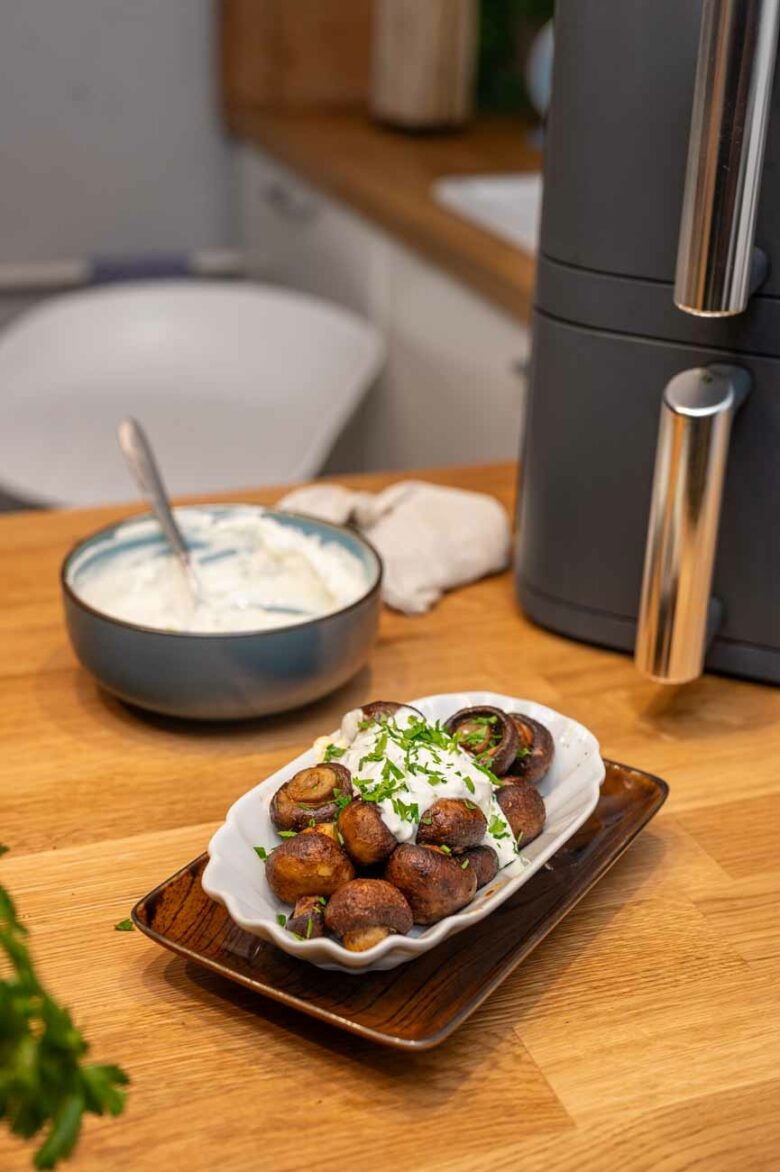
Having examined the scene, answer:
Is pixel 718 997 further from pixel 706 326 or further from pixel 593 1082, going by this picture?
pixel 706 326

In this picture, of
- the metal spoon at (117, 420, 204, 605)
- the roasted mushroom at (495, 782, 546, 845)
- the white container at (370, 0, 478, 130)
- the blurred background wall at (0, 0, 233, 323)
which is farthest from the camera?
the blurred background wall at (0, 0, 233, 323)

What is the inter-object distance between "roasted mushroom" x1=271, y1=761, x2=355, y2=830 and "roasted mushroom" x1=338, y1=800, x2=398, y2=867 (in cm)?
2

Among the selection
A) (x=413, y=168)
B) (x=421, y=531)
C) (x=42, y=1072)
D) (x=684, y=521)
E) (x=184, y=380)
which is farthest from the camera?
(x=413, y=168)

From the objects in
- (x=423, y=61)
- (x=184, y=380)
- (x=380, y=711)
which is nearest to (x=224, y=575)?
(x=380, y=711)

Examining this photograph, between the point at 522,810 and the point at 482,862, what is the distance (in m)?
0.05

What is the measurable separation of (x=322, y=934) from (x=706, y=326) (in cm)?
43

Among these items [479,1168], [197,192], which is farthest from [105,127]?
[479,1168]

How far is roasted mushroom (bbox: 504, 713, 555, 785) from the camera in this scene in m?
0.67

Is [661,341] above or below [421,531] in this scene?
above

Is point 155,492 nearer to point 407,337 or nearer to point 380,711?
point 380,711

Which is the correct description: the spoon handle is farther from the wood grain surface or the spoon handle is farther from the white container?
the wood grain surface

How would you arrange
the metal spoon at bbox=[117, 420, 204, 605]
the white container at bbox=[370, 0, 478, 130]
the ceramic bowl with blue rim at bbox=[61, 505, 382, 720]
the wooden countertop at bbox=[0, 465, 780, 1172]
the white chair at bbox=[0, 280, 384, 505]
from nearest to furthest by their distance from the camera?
the wooden countertop at bbox=[0, 465, 780, 1172] → the ceramic bowl with blue rim at bbox=[61, 505, 382, 720] → the metal spoon at bbox=[117, 420, 204, 605] → the white chair at bbox=[0, 280, 384, 505] → the white container at bbox=[370, 0, 478, 130]

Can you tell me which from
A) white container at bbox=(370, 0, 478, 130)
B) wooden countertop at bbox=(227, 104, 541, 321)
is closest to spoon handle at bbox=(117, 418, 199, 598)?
wooden countertop at bbox=(227, 104, 541, 321)

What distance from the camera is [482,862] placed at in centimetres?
59
